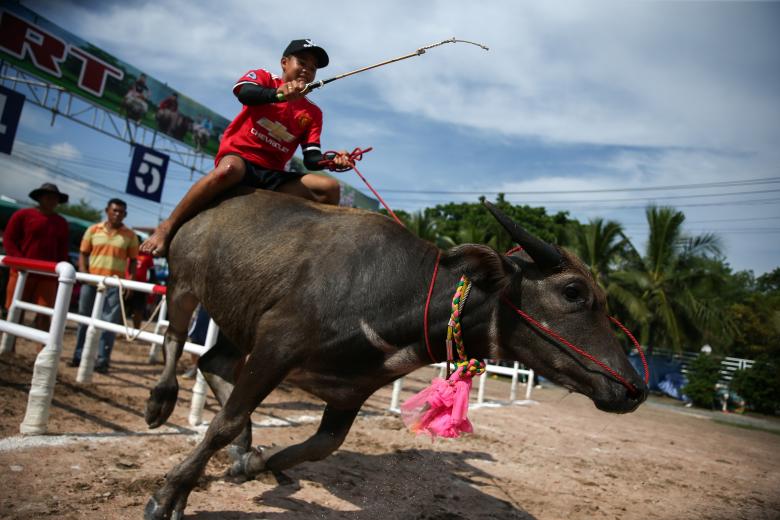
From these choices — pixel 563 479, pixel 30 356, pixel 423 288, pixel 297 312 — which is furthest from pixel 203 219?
pixel 30 356

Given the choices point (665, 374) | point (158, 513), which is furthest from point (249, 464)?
point (665, 374)

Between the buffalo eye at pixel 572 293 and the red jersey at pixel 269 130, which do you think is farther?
the red jersey at pixel 269 130

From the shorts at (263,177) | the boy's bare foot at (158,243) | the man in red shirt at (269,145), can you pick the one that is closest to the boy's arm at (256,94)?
the man in red shirt at (269,145)

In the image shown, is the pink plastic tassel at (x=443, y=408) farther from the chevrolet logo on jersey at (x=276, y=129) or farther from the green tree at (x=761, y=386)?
the green tree at (x=761, y=386)

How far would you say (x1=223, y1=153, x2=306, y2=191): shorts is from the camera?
12.1 feet

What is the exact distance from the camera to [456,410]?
2.84 meters

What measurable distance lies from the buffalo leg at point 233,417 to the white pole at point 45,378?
1624mm

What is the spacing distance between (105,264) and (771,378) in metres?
22.0

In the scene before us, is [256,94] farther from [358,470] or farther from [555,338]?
[358,470]

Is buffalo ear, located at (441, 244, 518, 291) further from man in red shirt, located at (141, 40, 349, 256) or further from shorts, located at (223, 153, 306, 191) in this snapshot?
shorts, located at (223, 153, 306, 191)

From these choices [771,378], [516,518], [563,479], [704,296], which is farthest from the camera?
[704,296]

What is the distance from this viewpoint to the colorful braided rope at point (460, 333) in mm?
2789

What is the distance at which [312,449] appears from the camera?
125 inches

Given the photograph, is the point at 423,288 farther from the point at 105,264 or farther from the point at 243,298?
the point at 105,264
